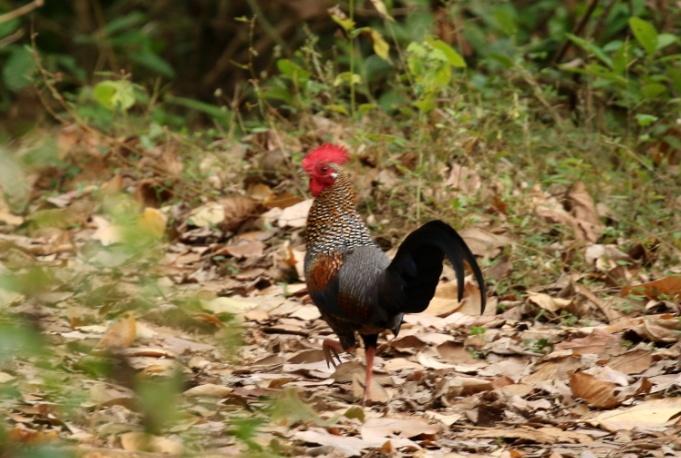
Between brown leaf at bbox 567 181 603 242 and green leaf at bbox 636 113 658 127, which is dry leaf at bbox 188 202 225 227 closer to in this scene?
brown leaf at bbox 567 181 603 242

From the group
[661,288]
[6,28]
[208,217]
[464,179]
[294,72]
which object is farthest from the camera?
[6,28]

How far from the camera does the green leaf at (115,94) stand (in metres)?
7.41

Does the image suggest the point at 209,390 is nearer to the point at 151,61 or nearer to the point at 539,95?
the point at 539,95

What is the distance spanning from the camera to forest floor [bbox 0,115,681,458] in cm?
220

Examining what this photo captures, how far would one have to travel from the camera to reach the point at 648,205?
242 inches

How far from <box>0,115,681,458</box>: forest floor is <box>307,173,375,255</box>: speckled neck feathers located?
0.45 meters

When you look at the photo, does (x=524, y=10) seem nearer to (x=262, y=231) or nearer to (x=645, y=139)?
(x=645, y=139)

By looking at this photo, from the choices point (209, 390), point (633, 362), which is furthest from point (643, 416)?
point (209, 390)

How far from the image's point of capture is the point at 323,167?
509cm

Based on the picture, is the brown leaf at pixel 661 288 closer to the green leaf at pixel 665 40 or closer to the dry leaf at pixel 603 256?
the dry leaf at pixel 603 256

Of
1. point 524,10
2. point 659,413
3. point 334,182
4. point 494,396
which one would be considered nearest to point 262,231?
point 334,182

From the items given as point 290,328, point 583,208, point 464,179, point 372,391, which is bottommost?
point 290,328

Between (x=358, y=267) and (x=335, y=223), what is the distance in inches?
14.0

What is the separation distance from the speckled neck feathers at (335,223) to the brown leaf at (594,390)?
106 cm
